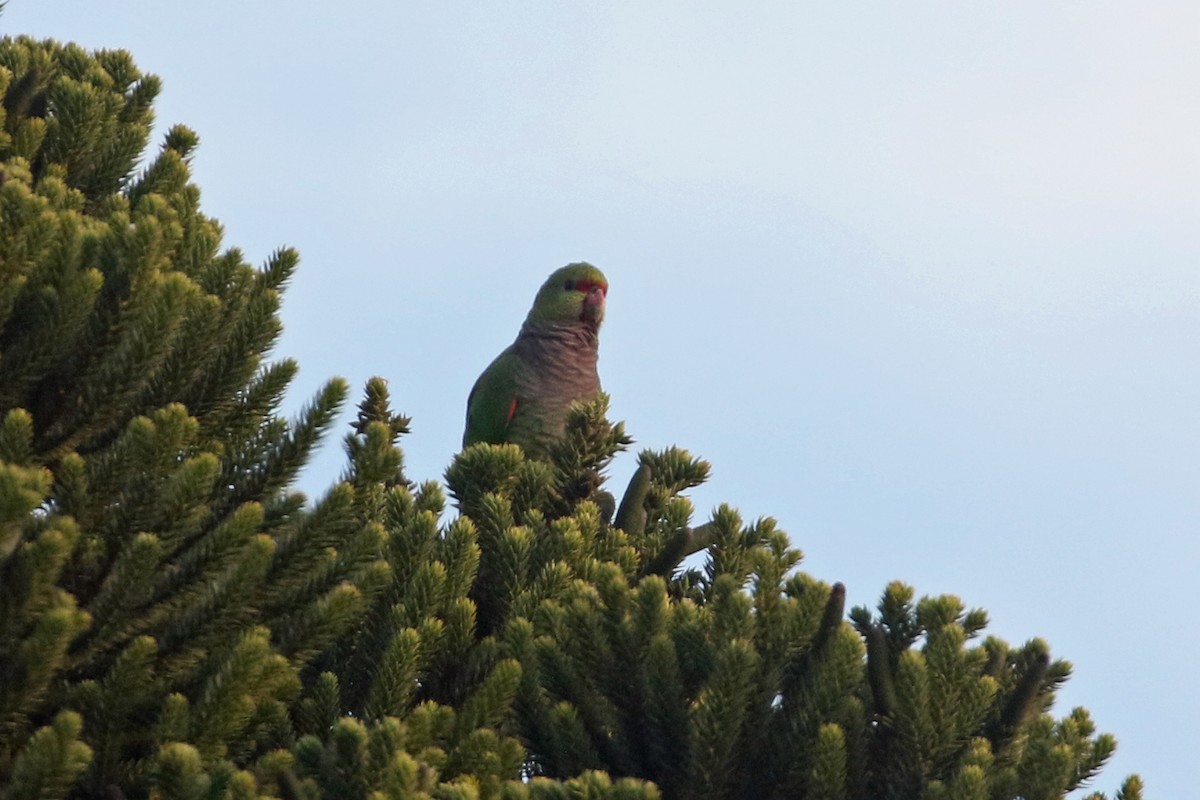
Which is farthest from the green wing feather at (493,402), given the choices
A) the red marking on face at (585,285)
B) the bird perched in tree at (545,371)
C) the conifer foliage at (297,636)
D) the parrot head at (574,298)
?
the conifer foliage at (297,636)

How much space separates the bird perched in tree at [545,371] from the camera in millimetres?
8195

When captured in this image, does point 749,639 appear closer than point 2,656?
No

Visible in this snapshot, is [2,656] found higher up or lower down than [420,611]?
lower down

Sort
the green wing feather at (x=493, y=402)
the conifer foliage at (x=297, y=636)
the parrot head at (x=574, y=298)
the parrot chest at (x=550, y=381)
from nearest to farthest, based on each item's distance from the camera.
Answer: the conifer foliage at (x=297, y=636) → the parrot chest at (x=550, y=381) → the green wing feather at (x=493, y=402) → the parrot head at (x=574, y=298)

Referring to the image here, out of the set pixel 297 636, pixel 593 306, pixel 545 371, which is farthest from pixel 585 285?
pixel 297 636

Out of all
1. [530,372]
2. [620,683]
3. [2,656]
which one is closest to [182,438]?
[2,656]

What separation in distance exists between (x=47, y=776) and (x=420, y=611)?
139 centimetres

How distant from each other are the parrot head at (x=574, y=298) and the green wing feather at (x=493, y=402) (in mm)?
→ 423

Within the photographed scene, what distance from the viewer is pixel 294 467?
4.76 meters

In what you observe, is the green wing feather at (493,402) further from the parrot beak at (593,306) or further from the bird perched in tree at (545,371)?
the parrot beak at (593,306)

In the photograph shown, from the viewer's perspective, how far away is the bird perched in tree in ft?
26.9

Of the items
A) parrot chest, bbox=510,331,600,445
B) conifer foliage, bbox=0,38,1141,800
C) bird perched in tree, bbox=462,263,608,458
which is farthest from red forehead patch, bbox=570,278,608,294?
conifer foliage, bbox=0,38,1141,800

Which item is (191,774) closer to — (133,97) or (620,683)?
(620,683)

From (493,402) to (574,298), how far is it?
1.02 m
